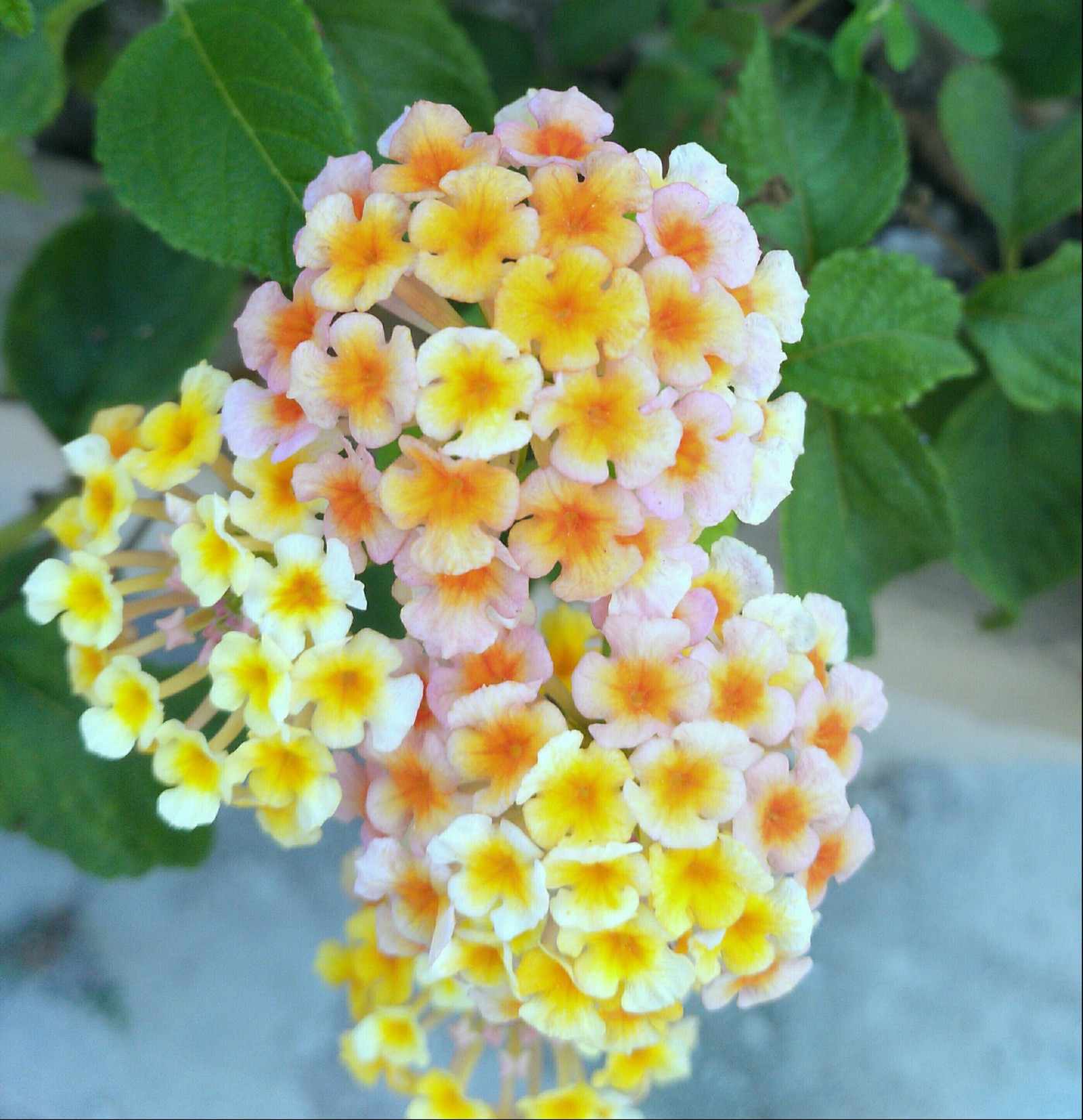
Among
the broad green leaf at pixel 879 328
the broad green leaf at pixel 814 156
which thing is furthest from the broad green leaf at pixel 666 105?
the broad green leaf at pixel 879 328

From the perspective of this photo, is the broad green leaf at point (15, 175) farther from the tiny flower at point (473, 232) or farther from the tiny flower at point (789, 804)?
the tiny flower at point (789, 804)

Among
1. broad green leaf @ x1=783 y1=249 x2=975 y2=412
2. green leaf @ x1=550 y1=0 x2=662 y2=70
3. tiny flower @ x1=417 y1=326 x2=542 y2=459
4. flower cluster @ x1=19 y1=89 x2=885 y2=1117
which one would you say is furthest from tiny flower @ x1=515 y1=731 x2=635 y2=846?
green leaf @ x1=550 y1=0 x2=662 y2=70

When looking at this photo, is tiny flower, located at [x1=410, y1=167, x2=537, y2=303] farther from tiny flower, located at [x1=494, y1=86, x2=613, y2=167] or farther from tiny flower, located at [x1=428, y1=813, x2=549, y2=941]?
tiny flower, located at [x1=428, y1=813, x2=549, y2=941]

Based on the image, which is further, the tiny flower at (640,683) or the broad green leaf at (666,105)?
the broad green leaf at (666,105)

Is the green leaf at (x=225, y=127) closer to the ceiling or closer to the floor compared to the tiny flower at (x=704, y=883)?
closer to the ceiling

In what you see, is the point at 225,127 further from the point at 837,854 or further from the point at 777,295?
the point at 837,854

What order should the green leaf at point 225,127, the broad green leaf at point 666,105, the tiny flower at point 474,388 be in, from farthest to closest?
the broad green leaf at point 666,105 < the green leaf at point 225,127 < the tiny flower at point 474,388

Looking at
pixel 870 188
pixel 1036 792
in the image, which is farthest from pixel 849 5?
pixel 1036 792
